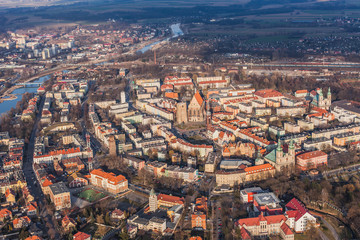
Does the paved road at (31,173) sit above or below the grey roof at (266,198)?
below

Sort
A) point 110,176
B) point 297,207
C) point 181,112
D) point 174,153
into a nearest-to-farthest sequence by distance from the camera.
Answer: point 297,207, point 110,176, point 174,153, point 181,112

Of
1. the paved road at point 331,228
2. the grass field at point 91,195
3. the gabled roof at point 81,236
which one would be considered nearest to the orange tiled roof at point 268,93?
the paved road at point 331,228

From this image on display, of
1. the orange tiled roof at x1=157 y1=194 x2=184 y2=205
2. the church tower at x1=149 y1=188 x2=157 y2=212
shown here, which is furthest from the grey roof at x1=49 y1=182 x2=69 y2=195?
the orange tiled roof at x1=157 y1=194 x2=184 y2=205

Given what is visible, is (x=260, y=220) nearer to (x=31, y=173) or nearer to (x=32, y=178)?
(x=32, y=178)

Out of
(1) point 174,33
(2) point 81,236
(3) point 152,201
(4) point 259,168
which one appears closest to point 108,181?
(3) point 152,201

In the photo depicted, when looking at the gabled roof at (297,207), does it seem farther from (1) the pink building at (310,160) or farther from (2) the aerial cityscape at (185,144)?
(1) the pink building at (310,160)

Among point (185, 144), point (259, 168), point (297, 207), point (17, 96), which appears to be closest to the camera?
point (297, 207)

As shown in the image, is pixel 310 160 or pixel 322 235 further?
pixel 310 160
